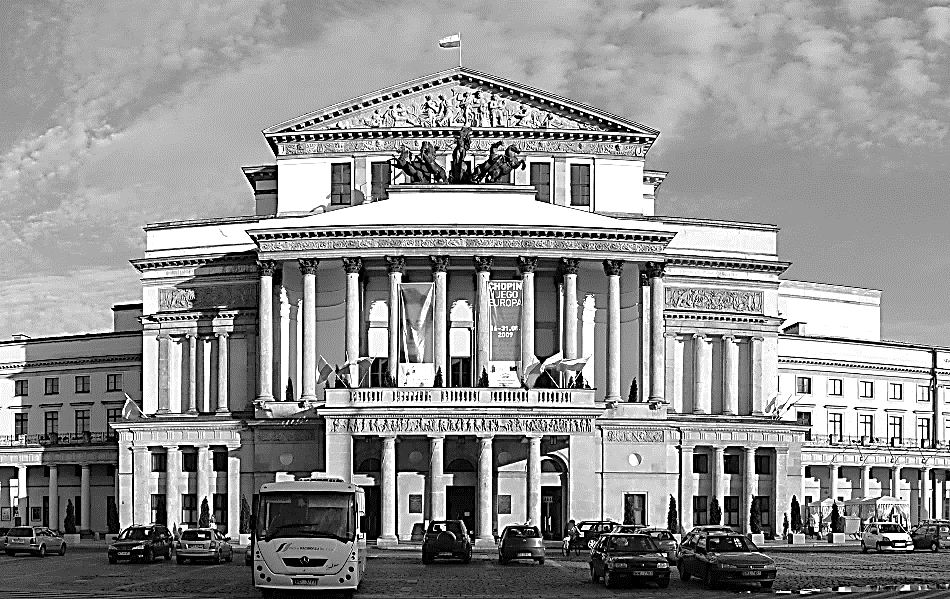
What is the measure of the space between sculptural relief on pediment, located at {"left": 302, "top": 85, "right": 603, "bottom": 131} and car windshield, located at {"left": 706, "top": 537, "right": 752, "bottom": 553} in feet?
178

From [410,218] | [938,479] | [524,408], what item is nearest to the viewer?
[524,408]

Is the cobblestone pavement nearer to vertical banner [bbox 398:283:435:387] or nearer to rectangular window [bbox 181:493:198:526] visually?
vertical banner [bbox 398:283:435:387]

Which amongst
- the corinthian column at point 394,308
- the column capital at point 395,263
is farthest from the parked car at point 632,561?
the column capital at point 395,263

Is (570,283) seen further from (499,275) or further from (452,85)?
(452,85)

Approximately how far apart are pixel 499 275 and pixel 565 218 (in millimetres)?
5975

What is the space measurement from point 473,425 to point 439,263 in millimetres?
12235

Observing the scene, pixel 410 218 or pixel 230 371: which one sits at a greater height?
pixel 410 218

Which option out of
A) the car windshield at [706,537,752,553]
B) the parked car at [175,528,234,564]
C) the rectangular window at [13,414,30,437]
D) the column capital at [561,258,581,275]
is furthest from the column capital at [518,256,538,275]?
the rectangular window at [13,414,30,437]

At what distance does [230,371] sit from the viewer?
4299 inches

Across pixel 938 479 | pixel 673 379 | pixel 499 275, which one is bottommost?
pixel 938 479

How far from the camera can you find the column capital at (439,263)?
100m

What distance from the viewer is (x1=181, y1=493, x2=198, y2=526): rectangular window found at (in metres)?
105

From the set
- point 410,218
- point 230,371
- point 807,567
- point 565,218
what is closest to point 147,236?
point 230,371

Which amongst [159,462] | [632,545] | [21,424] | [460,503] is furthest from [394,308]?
[632,545]
